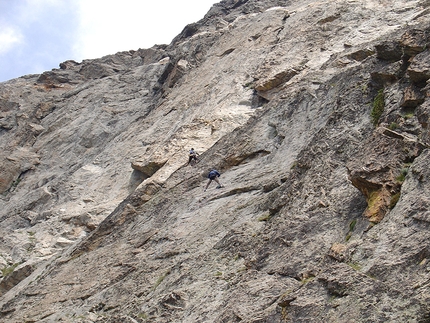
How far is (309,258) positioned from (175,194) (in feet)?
39.8

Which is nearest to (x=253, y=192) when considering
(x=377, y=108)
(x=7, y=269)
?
(x=377, y=108)

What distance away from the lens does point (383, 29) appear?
114ft

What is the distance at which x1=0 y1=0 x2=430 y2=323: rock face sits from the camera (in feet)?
42.9

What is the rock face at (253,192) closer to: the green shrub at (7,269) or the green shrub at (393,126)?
the green shrub at (393,126)

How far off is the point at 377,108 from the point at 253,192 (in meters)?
5.55

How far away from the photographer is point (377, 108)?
1870 cm

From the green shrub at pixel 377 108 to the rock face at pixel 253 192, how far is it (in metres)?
0.08

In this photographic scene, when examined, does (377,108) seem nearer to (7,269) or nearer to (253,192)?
(253,192)

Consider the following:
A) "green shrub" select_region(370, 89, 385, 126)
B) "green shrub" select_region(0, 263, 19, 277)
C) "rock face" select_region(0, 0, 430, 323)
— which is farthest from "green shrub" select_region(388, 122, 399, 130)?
"green shrub" select_region(0, 263, 19, 277)

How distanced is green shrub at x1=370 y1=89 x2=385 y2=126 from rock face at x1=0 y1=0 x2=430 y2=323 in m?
0.08

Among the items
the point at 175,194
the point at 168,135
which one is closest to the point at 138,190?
the point at 175,194

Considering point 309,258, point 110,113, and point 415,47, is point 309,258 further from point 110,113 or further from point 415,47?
point 110,113

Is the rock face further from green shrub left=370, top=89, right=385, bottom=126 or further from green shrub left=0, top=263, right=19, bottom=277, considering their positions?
green shrub left=0, top=263, right=19, bottom=277

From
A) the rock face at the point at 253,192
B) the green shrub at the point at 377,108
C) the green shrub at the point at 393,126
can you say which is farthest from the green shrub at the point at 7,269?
the green shrub at the point at 393,126
